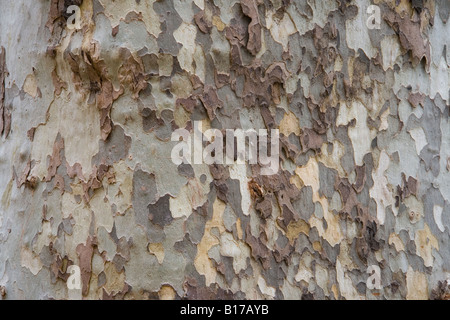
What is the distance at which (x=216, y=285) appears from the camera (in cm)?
137

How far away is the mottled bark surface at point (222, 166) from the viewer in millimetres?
1368

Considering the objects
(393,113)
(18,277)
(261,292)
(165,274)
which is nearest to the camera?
(165,274)

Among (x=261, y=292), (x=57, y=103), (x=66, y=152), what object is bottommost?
(x=261, y=292)

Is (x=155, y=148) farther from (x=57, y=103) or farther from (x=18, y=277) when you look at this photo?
(x=18, y=277)

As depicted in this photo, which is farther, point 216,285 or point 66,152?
point 66,152

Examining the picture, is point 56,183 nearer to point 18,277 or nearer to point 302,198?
point 18,277

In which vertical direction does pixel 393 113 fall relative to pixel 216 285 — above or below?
above

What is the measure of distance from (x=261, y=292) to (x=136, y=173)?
0.42 m

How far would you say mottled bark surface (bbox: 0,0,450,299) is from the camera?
1368 mm

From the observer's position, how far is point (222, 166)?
1.41 m

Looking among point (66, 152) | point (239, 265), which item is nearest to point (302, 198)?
point (239, 265)

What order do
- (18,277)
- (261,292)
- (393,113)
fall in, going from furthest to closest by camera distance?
(393,113) → (18,277) → (261,292)

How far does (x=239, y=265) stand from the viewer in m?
1.41

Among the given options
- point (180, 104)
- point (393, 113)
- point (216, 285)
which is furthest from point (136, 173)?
point (393, 113)
